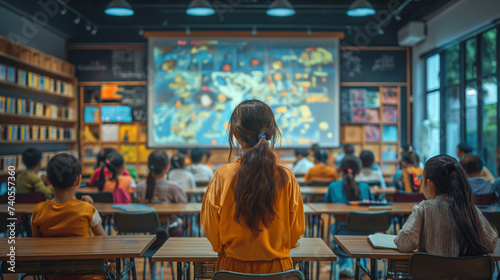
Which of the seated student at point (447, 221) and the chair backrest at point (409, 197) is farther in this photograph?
the chair backrest at point (409, 197)

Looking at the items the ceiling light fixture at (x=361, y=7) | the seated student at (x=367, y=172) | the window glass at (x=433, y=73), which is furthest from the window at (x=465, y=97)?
the seated student at (x=367, y=172)

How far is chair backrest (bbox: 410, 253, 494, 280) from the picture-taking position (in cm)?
188

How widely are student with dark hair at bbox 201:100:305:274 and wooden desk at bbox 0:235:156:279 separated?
0.60m

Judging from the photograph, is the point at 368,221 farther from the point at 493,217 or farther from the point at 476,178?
the point at 476,178

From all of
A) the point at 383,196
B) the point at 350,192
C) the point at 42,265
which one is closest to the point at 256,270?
the point at 42,265

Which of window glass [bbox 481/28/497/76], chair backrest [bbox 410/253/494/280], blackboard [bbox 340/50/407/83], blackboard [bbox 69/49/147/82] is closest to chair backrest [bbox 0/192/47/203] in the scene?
chair backrest [bbox 410/253/494/280]

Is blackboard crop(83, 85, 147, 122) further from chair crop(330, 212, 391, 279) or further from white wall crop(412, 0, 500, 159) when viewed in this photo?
chair crop(330, 212, 391, 279)

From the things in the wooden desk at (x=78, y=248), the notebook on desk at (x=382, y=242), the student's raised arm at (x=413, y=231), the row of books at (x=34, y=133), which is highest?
the row of books at (x=34, y=133)

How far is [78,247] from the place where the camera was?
214 centimetres

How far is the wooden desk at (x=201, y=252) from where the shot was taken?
201cm

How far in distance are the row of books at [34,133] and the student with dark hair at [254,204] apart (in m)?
5.32

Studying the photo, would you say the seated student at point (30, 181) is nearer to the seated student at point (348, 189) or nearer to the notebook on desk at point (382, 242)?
the seated student at point (348, 189)

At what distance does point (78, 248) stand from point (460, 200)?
1.81m

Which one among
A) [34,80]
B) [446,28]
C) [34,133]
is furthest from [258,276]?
[446,28]
